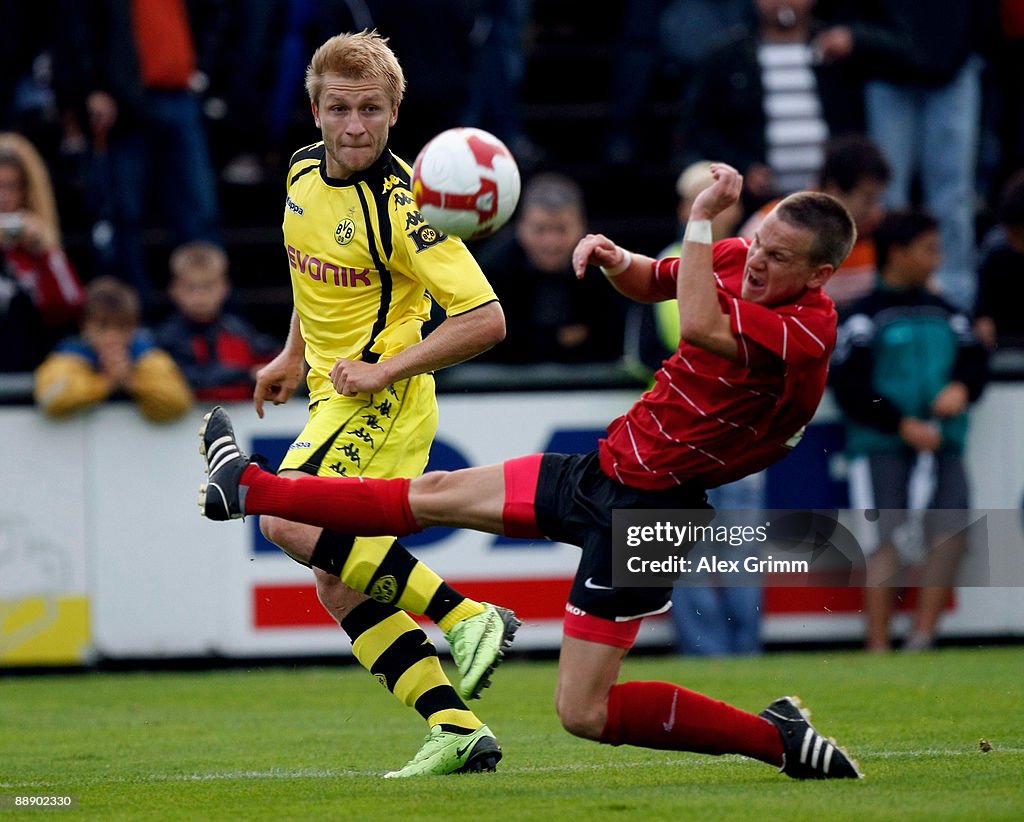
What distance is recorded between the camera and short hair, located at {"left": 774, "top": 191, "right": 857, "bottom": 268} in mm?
5723

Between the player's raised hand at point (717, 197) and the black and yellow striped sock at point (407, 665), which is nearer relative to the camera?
the player's raised hand at point (717, 197)

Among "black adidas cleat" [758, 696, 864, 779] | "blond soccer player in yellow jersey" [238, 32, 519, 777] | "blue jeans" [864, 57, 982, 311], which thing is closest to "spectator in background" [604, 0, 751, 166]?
"blue jeans" [864, 57, 982, 311]

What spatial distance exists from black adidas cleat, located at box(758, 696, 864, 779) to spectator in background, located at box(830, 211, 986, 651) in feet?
14.6

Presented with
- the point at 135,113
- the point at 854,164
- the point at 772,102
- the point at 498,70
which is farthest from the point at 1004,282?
the point at 135,113

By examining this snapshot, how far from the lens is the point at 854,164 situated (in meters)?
10.3

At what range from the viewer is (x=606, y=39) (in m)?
14.2

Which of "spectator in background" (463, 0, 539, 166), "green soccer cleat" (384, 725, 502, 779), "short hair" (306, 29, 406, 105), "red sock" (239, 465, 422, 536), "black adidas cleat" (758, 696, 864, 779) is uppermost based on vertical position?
"spectator in background" (463, 0, 539, 166)

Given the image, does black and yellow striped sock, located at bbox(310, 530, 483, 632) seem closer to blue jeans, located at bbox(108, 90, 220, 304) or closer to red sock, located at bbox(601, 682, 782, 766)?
red sock, located at bbox(601, 682, 782, 766)

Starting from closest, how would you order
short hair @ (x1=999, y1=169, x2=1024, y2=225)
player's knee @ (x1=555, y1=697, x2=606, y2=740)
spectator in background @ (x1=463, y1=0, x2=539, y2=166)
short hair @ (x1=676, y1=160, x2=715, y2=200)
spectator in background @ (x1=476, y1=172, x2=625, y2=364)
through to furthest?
player's knee @ (x1=555, y1=697, x2=606, y2=740) < short hair @ (x1=676, y1=160, x2=715, y2=200) < spectator in background @ (x1=476, y1=172, x2=625, y2=364) < short hair @ (x1=999, y1=169, x2=1024, y2=225) < spectator in background @ (x1=463, y1=0, x2=539, y2=166)

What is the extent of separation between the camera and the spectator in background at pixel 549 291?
10.5 meters

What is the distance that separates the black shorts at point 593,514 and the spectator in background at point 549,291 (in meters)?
4.51

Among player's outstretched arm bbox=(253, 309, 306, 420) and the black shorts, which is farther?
player's outstretched arm bbox=(253, 309, 306, 420)

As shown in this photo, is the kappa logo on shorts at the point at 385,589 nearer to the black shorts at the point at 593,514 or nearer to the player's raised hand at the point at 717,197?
the black shorts at the point at 593,514

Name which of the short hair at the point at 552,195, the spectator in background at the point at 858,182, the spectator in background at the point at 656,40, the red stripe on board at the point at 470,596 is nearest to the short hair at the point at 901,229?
the spectator in background at the point at 858,182
